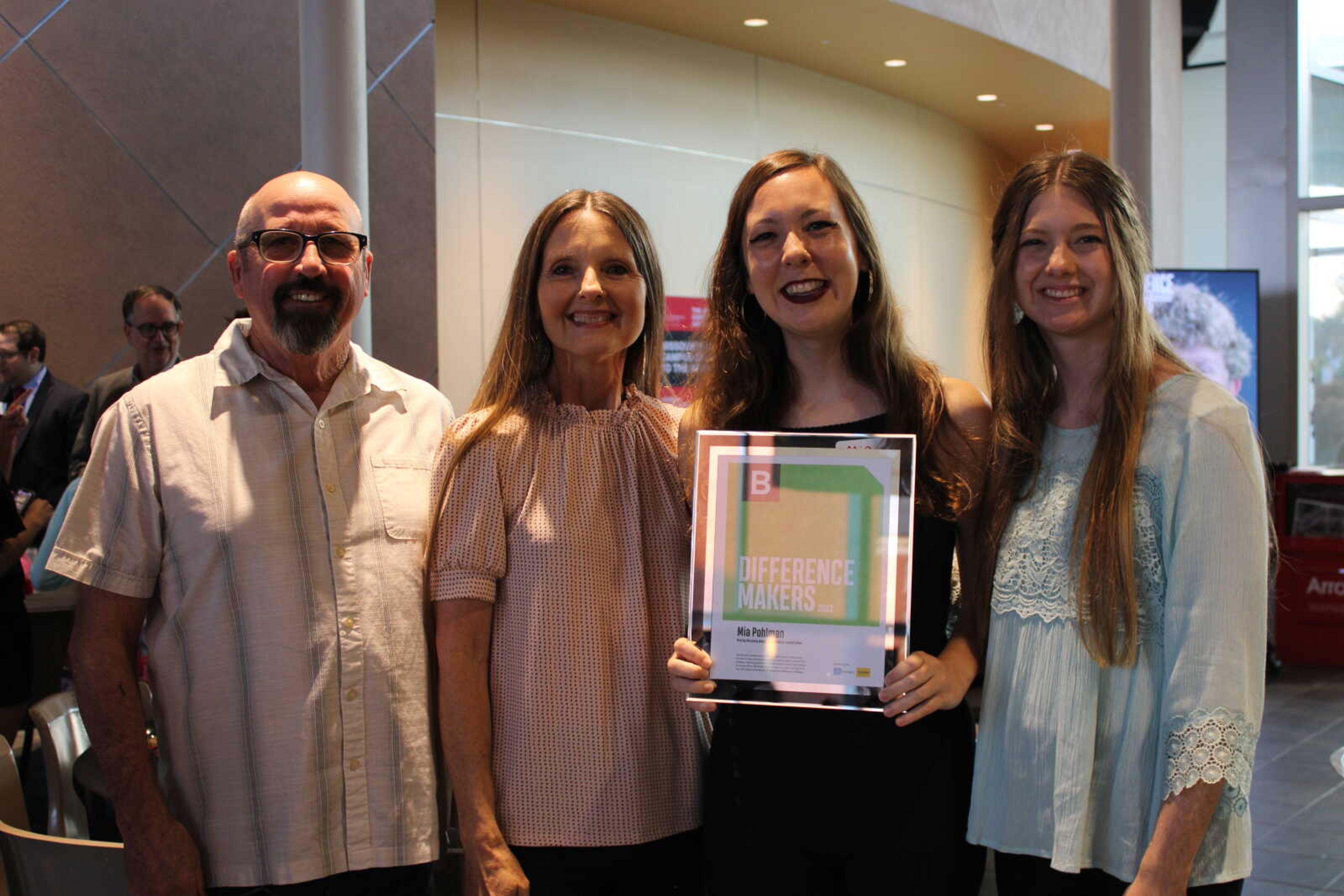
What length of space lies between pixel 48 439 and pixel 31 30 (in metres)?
2.03

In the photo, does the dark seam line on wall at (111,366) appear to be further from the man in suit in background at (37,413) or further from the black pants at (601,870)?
the black pants at (601,870)

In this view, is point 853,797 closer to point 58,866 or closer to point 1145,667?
point 1145,667

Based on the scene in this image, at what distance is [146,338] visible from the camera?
5141mm

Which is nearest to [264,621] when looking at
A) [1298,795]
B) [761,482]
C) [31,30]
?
[761,482]

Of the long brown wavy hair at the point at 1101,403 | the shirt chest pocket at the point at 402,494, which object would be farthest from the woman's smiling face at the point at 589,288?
the long brown wavy hair at the point at 1101,403

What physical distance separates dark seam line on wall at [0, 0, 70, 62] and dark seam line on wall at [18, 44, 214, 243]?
0.04 m

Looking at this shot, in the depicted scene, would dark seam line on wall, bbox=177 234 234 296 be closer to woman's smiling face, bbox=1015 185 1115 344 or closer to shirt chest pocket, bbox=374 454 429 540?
shirt chest pocket, bbox=374 454 429 540

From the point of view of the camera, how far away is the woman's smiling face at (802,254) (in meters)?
2.02

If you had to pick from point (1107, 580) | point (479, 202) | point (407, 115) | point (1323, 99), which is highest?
point (1323, 99)


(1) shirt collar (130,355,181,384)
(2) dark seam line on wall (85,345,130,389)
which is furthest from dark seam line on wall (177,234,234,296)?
(1) shirt collar (130,355,181,384)

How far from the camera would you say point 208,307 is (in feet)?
20.0

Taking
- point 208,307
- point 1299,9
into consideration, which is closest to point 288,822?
point 208,307

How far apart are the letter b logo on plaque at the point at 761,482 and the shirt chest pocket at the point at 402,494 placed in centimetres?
64

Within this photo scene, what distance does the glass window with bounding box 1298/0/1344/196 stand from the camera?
930cm
